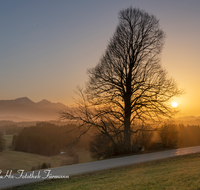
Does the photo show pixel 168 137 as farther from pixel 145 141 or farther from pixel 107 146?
pixel 107 146

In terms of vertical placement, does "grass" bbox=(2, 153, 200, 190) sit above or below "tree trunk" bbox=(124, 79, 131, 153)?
below

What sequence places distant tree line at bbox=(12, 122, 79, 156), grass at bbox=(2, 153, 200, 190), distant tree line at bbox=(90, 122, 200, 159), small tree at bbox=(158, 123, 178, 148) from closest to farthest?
1. grass at bbox=(2, 153, 200, 190)
2. distant tree line at bbox=(90, 122, 200, 159)
3. small tree at bbox=(158, 123, 178, 148)
4. distant tree line at bbox=(12, 122, 79, 156)

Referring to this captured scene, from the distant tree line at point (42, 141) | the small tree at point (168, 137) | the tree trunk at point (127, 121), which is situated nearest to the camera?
the tree trunk at point (127, 121)

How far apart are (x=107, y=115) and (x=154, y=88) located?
471 cm

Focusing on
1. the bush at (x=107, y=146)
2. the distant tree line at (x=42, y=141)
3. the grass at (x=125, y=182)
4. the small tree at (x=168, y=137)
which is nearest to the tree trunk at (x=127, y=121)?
the bush at (x=107, y=146)

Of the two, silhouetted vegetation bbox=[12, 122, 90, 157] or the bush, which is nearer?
the bush

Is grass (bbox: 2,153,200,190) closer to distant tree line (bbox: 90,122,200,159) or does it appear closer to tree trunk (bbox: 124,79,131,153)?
tree trunk (bbox: 124,79,131,153)

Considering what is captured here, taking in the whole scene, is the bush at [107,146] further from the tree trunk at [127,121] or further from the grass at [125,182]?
the grass at [125,182]

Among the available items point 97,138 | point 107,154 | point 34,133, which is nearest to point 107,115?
point 97,138

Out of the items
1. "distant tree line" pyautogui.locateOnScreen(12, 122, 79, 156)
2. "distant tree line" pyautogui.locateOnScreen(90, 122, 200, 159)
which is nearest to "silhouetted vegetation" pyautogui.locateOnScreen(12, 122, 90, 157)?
"distant tree line" pyautogui.locateOnScreen(12, 122, 79, 156)

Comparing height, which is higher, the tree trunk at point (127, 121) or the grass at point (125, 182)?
the tree trunk at point (127, 121)

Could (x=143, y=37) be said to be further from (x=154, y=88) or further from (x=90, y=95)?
(x=90, y=95)

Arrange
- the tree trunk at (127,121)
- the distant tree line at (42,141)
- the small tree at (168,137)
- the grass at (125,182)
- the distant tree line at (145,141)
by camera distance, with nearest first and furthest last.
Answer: the grass at (125,182) < the tree trunk at (127,121) < the distant tree line at (145,141) < the small tree at (168,137) < the distant tree line at (42,141)

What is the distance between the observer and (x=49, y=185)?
291 inches
